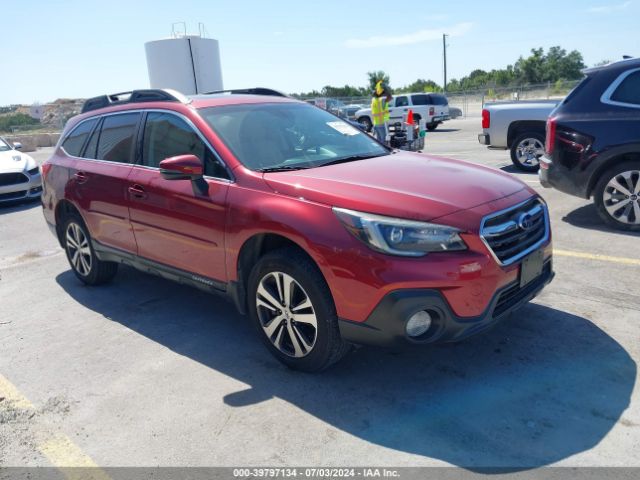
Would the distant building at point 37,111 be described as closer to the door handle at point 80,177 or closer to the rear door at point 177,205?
the door handle at point 80,177

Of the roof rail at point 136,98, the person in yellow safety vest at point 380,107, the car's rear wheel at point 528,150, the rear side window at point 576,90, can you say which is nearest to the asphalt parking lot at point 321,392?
the roof rail at point 136,98

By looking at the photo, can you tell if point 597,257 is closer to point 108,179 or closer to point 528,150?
point 108,179

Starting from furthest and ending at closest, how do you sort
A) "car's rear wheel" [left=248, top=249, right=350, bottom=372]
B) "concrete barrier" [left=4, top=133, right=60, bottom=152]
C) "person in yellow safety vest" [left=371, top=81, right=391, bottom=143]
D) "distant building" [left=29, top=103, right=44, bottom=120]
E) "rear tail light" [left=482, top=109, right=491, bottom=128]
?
1. "distant building" [left=29, top=103, right=44, bottom=120]
2. "concrete barrier" [left=4, top=133, right=60, bottom=152]
3. "person in yellow safety vest" [left=371, top=81, right=391, bottom=143]
4. "rear tail light" [left=482, top=109, right=491, bottom=128]
5. "car's rear wheel" [left=248, top=249, right=350, bottom=372]

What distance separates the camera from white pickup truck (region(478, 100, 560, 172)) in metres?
9.95

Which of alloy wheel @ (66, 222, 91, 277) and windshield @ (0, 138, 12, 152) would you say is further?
windshield @ (0, 138, 12, 152)

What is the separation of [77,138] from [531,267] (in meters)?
4.50

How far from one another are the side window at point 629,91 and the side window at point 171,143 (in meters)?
4.54

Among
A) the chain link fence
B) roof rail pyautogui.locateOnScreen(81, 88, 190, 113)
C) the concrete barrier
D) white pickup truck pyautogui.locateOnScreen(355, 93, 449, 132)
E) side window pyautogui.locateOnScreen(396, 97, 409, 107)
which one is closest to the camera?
roof rail pyautogui.locateOnScreen(81, 88, 190, 113)

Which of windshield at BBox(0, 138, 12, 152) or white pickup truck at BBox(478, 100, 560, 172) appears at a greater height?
windshield at BBox(0, 138, 12, 152)

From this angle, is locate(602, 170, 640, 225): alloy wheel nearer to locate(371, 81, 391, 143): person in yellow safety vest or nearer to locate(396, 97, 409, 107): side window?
locate(371, 81, 391, 143): person in yellow safety vest

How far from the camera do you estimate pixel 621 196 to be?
5.86m

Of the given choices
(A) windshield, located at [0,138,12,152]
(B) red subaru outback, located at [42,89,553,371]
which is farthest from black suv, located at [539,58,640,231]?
(A) windshield, located at [0,138,12,152]

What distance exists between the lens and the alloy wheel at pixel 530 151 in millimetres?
10031

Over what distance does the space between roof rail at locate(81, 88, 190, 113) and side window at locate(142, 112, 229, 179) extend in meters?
0.17
